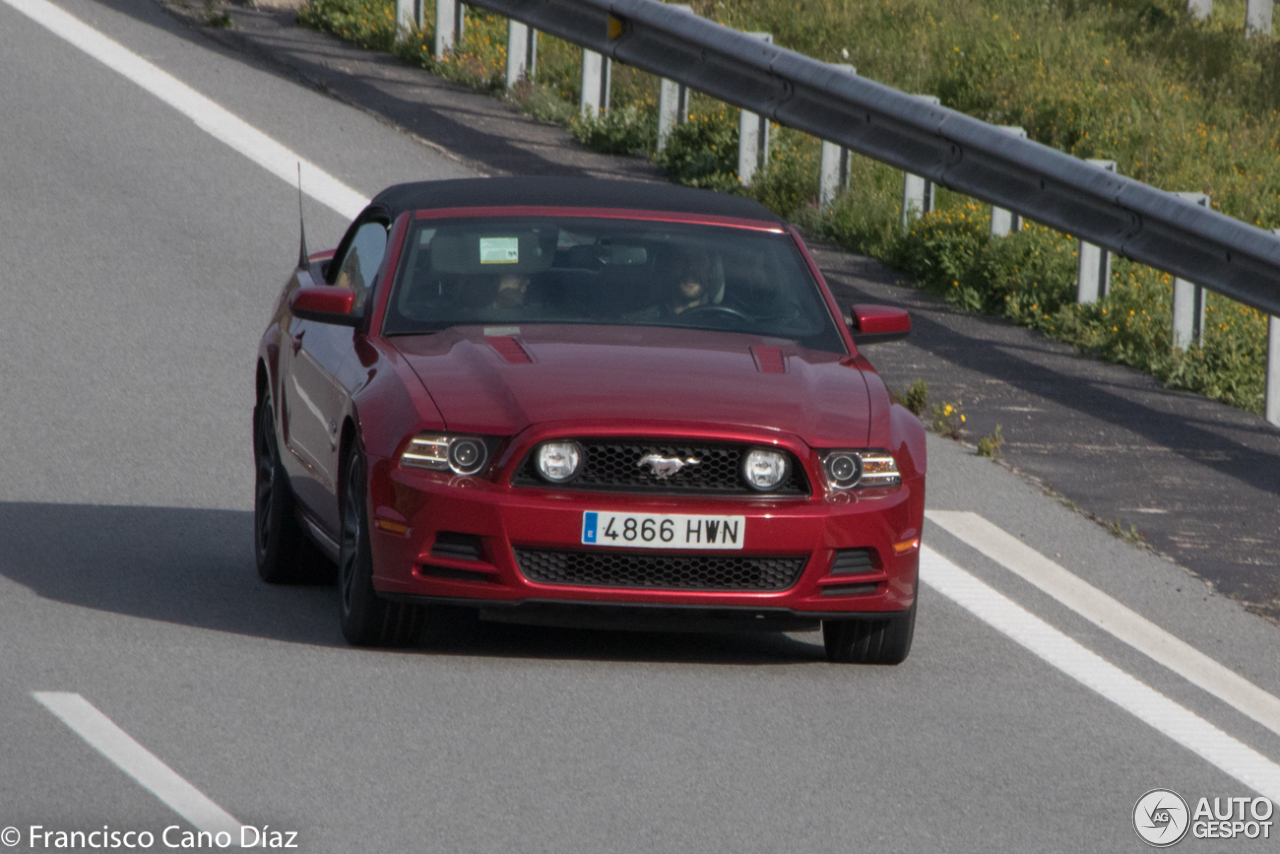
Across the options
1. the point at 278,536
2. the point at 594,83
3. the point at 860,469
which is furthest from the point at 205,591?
the point at 594,83

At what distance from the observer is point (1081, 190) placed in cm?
Result: 1272

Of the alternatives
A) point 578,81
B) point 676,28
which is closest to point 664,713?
point 676,28

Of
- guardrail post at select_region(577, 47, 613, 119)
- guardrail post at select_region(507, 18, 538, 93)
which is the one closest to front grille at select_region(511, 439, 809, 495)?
guardrail post at select_region(577, 47, 613, 119)

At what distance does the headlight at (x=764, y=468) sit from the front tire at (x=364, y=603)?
46.9 inches

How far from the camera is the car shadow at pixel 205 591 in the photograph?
25.5 feet

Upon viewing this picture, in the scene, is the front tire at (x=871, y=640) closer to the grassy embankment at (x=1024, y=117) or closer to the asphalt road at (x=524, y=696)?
the asphalt road at (x=524, y=696)

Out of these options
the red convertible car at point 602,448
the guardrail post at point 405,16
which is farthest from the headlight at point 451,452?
the guardrail post at point 405,16

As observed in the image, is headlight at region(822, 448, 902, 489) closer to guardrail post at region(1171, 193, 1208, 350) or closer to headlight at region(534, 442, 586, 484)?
headlight at region(534, 442, 586, 484)

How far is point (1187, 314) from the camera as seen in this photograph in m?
12.6

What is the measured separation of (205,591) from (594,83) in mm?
9985

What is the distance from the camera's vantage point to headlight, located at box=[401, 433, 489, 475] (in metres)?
7.16

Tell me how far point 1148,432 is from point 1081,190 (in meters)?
1.93

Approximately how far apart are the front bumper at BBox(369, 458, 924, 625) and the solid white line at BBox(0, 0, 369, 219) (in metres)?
7.25

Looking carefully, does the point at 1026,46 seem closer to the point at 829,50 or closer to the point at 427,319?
the point at 829,50
